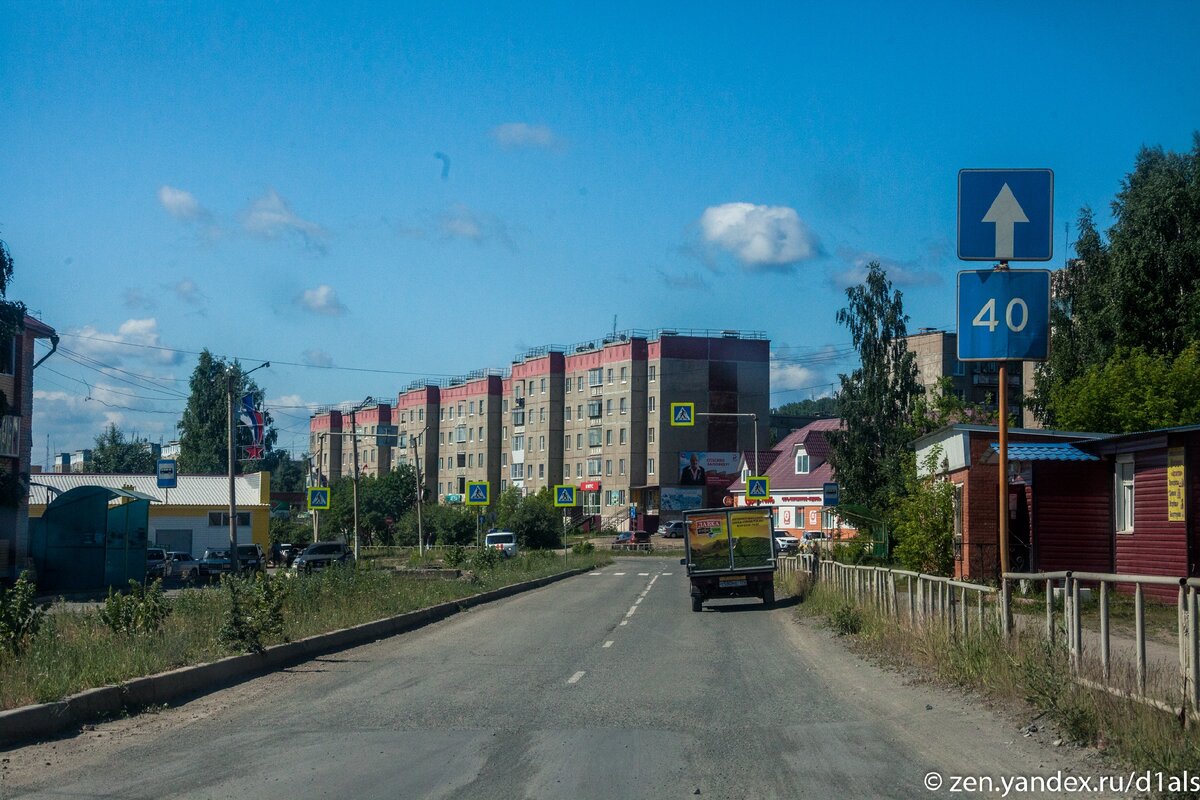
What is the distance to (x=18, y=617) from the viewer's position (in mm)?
12352

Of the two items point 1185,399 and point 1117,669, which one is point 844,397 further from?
point 1117,669

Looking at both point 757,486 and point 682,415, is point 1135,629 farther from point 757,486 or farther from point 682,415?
point 757,486

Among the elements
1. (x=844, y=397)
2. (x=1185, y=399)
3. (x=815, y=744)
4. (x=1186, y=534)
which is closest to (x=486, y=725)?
(x=815, y=744)

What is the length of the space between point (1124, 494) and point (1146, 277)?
18362 millimetres

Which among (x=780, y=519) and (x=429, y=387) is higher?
(x=429, y=387)

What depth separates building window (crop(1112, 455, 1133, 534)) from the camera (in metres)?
22.3

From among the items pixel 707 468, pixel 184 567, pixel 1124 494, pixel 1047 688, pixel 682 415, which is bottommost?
pixel 184 567

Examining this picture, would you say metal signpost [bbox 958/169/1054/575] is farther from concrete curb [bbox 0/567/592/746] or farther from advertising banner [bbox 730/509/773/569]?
advertising banner [bbox 730/509/773/569]

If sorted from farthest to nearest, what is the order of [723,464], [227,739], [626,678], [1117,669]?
1. [723,464]
2. [626,678]
3. [227,739]
4. [1117,669]

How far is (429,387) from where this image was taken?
12544cm

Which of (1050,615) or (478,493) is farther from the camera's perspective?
(478,493)

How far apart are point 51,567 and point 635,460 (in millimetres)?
66334

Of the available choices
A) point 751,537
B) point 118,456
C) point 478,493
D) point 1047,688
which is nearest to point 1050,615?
point 1047,688

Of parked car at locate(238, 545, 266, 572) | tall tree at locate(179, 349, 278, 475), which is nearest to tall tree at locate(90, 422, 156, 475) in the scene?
tall tree at locate(179, 349, 278, 475)
